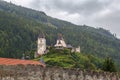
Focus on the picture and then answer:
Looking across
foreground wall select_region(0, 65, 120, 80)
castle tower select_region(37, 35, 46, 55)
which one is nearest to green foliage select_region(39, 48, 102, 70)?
castle tower select_region(37, 35, 46, 55)

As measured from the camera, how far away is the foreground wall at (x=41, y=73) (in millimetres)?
17812

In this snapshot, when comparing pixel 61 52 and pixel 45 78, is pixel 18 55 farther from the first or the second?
pixel 45 78

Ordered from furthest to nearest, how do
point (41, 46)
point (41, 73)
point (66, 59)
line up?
point (41, 46) → point (66, 59) → point (41, 73)

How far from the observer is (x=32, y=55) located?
17062cm

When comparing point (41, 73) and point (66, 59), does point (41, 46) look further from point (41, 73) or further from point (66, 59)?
point (41, 73)

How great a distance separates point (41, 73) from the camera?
19672 millimetres

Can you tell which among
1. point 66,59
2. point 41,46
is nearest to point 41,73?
point 66,59

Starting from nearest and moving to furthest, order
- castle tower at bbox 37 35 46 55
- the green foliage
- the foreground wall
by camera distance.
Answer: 1. the foreground wall
2. the green foliage
3. castle tower at bbox 37 35 46 55

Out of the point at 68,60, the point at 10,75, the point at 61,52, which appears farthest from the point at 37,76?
the point at 61,52

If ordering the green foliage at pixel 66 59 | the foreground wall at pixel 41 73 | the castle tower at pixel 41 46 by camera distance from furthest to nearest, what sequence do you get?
1. the castle tower at pixel 41 46
2. the green foliage at pixel 66 59
3. the foreground wall at pixel 41 73

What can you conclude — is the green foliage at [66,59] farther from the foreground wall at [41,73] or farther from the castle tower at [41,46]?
the foreground wall at [41,73]

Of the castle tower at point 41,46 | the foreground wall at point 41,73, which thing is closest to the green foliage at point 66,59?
the castle tower at point 41,46

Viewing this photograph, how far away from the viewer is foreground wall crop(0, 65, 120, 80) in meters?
17.8

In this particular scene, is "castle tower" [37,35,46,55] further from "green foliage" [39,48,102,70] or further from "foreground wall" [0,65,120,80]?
"foreground wall" [0,65,120,80]
